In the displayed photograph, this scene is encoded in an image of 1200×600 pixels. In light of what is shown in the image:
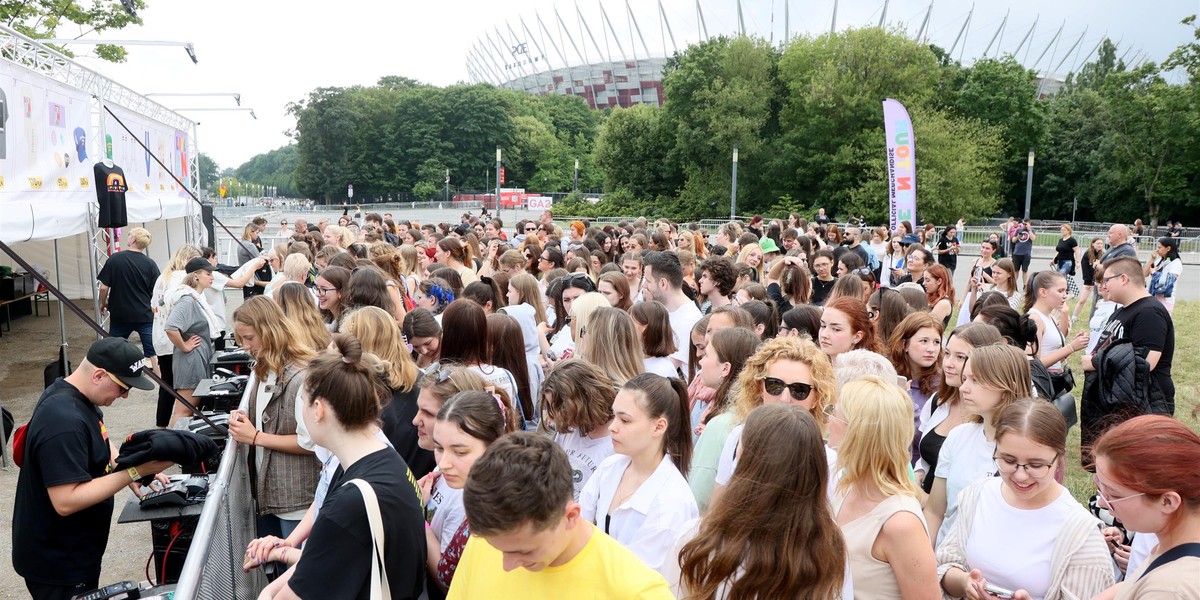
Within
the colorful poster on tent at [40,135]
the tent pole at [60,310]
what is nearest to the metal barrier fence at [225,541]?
the colorful poster on tent at [40,135]

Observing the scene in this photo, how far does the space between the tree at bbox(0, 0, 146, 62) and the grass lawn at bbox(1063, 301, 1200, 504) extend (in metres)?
21.8

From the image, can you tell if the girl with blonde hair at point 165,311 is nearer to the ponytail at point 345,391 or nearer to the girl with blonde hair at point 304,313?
the girl with blonde hair at point 304,313

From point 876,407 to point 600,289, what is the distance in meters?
4.01

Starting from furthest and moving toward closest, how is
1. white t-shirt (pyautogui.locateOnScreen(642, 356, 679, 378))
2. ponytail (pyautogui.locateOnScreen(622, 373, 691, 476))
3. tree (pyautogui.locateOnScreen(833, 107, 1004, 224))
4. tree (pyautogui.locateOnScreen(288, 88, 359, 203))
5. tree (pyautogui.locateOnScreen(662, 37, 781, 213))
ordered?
tree (pyautogui.locateOnScreen(288, 88, 359, 203)) → tree (pyautogui.locateOnScreen(662, 37, 781, 213)) → tree (pyautogui.locateOnScreen(833, 107, 1004, 224)) → white t-shirt (pyautogui.locateOnScreen(642, 356, 679, 378)) → ponytail (pyautogui.locateOnScreen(622, 373, 691, 476))

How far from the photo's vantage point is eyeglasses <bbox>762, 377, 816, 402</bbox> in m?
3.45

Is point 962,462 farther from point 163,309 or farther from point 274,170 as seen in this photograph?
point 274,170

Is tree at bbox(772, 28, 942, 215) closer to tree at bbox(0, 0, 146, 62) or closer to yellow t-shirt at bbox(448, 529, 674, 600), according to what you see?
tree at bbox(0, 0, 146, 62)

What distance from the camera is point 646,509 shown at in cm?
284

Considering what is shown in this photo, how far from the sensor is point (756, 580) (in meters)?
2.24

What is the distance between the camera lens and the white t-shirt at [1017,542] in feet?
9.14

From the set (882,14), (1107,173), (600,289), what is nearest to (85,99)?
(600,289)

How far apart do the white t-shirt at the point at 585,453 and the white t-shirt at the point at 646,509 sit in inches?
14.5

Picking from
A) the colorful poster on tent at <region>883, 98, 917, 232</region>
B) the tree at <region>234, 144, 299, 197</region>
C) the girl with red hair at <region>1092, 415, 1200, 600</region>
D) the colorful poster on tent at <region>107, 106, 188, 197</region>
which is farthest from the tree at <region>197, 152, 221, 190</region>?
the girl with red hair at <region>1092, 415, 1200, 600</region>

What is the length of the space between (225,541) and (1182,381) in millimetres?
11156
